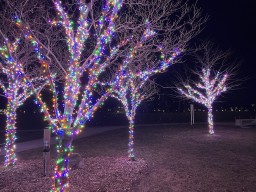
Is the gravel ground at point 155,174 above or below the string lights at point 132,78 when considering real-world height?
below

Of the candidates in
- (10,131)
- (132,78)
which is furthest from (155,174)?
(10,131)

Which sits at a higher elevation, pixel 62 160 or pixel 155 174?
pixel 62 160

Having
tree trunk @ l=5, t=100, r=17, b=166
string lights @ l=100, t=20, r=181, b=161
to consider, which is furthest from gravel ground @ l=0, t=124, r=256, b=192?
string lights @ l=100, t=20, r=181, b=161

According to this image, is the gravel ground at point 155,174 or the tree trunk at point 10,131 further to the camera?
the tree trunk at point 10,131

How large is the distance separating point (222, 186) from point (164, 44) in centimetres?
441

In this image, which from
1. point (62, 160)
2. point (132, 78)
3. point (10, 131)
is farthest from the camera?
point (132, 78)

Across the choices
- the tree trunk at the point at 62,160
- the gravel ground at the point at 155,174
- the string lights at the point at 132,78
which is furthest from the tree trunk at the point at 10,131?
the tree trunk at the point at 62,160

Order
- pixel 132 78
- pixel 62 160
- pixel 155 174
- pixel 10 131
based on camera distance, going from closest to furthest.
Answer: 1. pixel 62 160
2. pixel 155 174
3. pixel 10 131
4. pixel 132 78

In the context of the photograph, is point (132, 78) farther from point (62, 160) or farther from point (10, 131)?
point (62, 160)

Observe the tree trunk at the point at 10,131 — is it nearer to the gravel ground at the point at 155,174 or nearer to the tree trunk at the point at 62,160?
the gravel ground at the point at 155,174

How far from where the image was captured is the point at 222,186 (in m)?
6.88

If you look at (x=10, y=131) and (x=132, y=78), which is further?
(x=132, y=78)

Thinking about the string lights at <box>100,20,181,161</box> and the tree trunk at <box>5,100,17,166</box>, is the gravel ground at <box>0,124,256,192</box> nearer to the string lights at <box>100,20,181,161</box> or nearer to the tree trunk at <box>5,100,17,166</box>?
the tree trunk at <box>5,100,17,166</box>

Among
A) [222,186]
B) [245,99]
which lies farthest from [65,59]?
[245,99]
